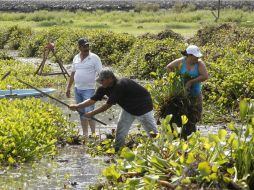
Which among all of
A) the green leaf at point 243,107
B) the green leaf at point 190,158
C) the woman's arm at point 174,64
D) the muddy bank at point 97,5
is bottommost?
the muddy bank at point 97,5

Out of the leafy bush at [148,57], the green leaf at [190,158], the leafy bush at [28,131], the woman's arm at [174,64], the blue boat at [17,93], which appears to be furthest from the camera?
the leafy bush at [148,57]

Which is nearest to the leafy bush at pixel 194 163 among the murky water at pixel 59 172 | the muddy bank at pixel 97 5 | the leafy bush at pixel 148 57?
the murky water at pixel 59 172

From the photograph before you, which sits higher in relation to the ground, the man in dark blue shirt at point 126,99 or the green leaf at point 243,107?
the green leaf at point 243,107

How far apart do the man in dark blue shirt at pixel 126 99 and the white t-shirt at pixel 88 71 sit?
1799 millimetres

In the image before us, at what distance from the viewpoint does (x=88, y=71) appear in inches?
508

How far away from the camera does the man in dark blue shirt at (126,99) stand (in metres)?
10.6

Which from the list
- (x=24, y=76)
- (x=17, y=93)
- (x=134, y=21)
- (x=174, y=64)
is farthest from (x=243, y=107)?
(x=134, y=21)

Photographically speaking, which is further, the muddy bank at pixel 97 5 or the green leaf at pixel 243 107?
the muddy bank at pixel 97 5

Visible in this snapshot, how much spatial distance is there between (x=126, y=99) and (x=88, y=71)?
2.26 metres

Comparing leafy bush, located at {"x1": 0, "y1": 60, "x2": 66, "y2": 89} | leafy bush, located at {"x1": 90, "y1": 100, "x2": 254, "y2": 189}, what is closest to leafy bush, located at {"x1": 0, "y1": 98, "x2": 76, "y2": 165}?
leafy bush, located at {"x1": 90, "y1": 100, "x2": 254, "y2": 189}

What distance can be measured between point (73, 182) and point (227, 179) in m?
4.70

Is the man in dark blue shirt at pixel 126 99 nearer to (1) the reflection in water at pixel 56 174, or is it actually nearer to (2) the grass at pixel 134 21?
(1) the reflection in water at pixel 56 174

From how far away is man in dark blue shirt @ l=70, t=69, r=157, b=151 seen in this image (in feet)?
34.8

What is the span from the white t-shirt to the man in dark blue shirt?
1.80 metres
